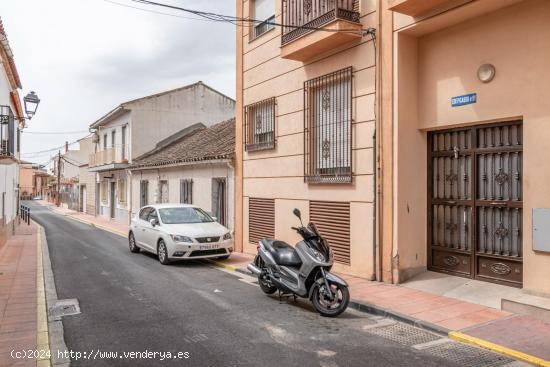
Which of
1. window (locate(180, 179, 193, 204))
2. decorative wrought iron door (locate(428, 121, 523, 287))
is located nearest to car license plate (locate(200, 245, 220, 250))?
decorative wrought iron door (locate(428, 121, 523, 287))

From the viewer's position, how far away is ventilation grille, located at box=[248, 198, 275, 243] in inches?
438

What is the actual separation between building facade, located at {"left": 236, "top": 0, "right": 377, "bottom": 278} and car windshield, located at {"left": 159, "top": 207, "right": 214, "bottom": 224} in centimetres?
121

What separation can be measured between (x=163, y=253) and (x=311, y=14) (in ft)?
21.3

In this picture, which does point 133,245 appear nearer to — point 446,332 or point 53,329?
point 53,329

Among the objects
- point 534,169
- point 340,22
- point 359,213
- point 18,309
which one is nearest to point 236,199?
point 359,213

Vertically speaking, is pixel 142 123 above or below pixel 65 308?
above

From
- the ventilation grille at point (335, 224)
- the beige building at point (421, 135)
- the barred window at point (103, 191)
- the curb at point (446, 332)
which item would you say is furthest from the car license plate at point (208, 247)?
the barred window at point (103, 191)

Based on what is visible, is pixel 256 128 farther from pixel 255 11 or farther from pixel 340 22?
pixel 340 22

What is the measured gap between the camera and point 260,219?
11594mm

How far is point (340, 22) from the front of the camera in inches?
324

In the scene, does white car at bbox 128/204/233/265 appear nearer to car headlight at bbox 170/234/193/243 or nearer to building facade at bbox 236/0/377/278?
car headlight at bbox 170/234/193/243

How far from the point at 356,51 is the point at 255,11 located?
4.91 metres

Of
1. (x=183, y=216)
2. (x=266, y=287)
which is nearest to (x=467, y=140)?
(x=266, y=287)

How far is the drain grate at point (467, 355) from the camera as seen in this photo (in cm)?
444
